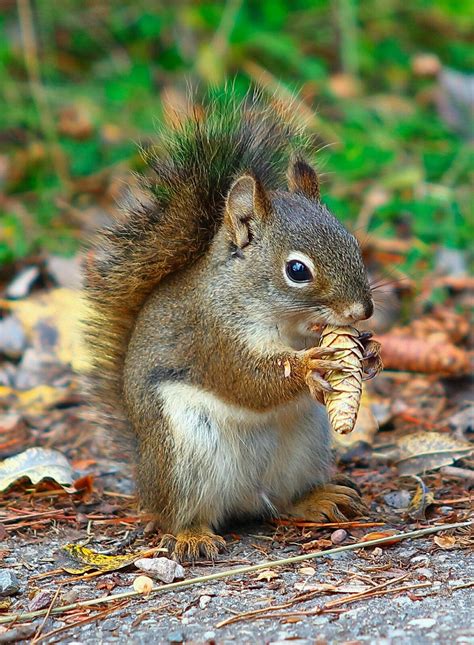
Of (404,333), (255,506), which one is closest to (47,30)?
(404,333)

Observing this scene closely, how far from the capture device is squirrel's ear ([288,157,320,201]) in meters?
3.00

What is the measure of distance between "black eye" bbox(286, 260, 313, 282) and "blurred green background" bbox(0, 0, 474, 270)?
2015 millimetres

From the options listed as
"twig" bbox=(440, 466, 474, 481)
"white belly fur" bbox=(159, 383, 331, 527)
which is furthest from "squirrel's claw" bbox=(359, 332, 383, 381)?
"twig" bbox=(440, 466, 474, 481)

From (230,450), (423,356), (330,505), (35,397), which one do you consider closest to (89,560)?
(230,450)

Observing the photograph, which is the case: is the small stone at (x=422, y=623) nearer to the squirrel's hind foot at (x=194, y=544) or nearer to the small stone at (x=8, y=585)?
the squirrel's hind foot at (x=194, y=544)

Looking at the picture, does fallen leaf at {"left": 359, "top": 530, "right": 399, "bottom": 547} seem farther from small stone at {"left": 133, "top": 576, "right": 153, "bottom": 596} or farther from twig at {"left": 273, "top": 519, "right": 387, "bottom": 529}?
small stone at {"left": 133, "top": 576, "right": 153, "bottom": 596}

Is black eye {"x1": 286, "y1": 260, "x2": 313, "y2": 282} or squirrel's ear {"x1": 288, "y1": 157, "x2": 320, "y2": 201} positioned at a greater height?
squirrel's ear {"x1": 288, "y1": 157, "x2": 320, "y2": 201}

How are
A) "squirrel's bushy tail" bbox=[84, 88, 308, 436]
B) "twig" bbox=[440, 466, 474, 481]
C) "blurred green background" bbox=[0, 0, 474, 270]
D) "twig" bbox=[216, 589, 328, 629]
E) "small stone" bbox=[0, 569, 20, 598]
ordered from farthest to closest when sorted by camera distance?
"blurred green background" bbox=[0, 0, 474, 270] → "twig" bbox=[440, 466, 474, 481] → "squirrel's bushy tail" bbox=[84, 88, 308, 436] → "small stone" bbox=[0, 569, 20, 598] → "twig" bbox=[216, 589, 328, 629]

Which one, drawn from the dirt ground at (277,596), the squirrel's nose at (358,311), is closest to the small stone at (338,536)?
the dirt ground at (277,596)

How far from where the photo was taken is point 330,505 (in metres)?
2.93

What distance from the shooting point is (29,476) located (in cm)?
319

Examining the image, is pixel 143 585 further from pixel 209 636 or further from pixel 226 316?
pixel 226 316

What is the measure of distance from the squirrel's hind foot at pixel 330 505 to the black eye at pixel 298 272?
655 millimetres

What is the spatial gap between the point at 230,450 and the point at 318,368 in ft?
1.23
